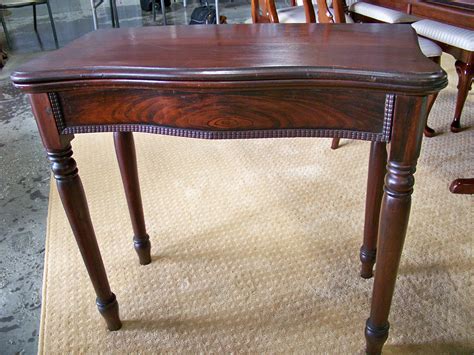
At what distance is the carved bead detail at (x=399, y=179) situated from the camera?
0.68 meters

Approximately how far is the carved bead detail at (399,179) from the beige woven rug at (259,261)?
1.50ft

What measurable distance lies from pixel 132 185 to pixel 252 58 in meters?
0.56

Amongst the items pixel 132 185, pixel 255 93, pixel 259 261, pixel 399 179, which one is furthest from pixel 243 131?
pixel 259 261

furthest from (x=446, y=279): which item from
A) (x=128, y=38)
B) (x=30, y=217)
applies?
(x=30, y=217)

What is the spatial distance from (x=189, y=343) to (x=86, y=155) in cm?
115

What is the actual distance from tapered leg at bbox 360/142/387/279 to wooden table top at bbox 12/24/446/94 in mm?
260

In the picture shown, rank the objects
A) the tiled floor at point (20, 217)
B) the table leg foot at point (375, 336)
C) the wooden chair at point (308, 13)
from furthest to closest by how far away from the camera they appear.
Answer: the wooden chair at point (308, 13) < the tiled floor at point (20, 217) < the table leg foot at point (375, 336)

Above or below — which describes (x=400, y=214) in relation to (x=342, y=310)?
above

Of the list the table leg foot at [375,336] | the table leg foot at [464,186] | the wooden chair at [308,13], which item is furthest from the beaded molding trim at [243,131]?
the wooden chair at [308,13]

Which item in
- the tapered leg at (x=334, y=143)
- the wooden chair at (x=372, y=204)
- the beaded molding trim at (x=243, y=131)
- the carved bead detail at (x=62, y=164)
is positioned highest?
the beaded molding trim at (x=243, y=131)

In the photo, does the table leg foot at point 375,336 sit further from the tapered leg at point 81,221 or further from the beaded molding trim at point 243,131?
→ the tapered leg at point 81,221

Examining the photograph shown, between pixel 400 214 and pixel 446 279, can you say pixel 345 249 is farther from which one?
pixel 400 214

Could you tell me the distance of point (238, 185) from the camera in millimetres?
1602

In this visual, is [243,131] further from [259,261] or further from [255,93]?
[259,261]
